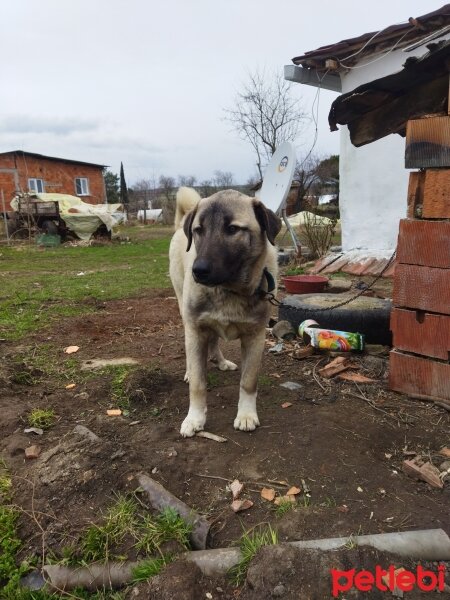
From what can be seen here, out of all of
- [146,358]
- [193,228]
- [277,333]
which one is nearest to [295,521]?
[193,228]

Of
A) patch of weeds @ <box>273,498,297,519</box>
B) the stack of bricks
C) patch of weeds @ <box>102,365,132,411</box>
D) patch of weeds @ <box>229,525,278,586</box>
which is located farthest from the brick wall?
patch of weeds @ <box>229,525,278,586</box>

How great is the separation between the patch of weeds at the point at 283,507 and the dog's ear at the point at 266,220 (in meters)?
1.71

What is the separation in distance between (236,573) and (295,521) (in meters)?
0.39

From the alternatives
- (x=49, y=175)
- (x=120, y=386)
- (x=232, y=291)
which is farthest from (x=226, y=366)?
(x=49, y=175)

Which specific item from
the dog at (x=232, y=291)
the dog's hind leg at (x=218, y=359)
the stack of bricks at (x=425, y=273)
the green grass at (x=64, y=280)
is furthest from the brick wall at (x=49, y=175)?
the stack of bricks at (x=425, y=273)

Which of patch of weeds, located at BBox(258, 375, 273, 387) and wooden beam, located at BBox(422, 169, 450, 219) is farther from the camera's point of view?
patch of weeds, located at BBox(258, 375, 273, 387)

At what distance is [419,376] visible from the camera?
135 inches

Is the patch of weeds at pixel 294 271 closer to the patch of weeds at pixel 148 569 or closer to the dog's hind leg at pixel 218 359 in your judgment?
the dog's hind leg at pixel 218 359

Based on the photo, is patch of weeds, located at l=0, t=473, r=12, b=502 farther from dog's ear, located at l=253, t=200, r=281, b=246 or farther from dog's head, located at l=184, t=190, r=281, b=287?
dog's ear, located at l=253, t=200, r=281, b=246

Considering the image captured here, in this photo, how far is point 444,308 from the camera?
323 centimetres

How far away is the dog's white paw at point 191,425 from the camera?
116 inches

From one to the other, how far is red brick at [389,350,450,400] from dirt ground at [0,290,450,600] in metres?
0.11

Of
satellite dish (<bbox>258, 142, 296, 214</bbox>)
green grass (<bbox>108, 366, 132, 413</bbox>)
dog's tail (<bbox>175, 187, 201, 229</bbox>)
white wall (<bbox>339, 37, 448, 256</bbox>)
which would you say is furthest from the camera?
satellite dish (<bbox>258, 142, 296, 214</bbox>)

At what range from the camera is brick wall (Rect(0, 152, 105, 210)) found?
103ft
